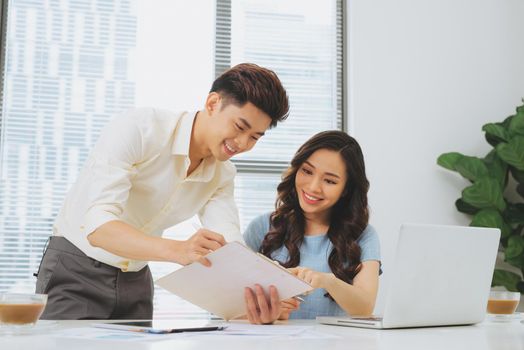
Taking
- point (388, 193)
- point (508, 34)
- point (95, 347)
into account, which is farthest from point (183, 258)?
point (508, 34)

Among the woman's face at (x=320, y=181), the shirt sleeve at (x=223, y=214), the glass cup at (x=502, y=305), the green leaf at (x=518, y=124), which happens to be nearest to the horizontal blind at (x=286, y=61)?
the green leaf at (x=518, y=124)

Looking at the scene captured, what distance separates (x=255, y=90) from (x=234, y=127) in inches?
4.9

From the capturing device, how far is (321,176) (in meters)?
2.30

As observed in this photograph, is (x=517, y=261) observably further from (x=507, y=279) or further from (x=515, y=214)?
(x=515, y=214)

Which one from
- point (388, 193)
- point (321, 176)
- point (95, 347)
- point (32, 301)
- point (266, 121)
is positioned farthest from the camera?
point (388, 193)

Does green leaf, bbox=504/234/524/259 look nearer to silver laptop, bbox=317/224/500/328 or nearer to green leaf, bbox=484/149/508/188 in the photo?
green leaf, bbox=484/149/508/188

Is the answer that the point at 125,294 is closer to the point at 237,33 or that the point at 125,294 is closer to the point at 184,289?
the point at 184,289

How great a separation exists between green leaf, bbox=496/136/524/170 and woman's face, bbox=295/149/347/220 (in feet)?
5.01

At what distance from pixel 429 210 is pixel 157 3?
80.9 inches

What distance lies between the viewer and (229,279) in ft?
5.00

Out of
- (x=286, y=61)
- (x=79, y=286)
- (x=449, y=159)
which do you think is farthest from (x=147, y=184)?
(x=449, y=159)

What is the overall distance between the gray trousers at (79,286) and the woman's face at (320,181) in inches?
27.8

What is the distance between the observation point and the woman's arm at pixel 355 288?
1945 millimetres

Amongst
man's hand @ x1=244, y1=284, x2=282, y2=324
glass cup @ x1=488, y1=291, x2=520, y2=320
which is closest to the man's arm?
man's hand @ x1=244, y1=284, x2=282, y2=324
